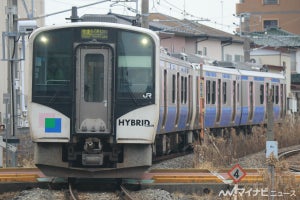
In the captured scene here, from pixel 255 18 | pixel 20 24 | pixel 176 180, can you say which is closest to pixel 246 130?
pixel 20 24

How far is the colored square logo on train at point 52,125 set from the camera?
42.3 ft

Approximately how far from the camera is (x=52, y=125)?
42.5 feet

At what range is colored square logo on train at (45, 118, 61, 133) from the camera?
12906mm

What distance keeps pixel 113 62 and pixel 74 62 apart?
26.3 inches

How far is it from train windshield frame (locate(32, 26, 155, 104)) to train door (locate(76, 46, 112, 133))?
0.52ft

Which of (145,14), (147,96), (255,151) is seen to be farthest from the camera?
(145,14)

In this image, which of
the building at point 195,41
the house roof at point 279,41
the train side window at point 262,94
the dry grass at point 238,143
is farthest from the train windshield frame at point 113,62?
the house roof at point 279,41

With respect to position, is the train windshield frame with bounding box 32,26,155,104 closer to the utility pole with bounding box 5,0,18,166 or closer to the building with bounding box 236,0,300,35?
the utility pole with bounding box 5,0,18,166

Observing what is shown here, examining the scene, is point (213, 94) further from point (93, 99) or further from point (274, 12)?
point (274, 12)

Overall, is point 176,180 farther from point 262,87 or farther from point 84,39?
point 262,87

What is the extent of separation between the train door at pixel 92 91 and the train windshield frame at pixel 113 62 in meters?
0.16

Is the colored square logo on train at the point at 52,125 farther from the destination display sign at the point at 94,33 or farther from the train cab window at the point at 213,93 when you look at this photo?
the train cab window at the point at 213,93

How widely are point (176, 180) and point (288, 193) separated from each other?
A: 3.10m

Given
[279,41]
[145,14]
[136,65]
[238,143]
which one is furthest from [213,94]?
[279,41]
